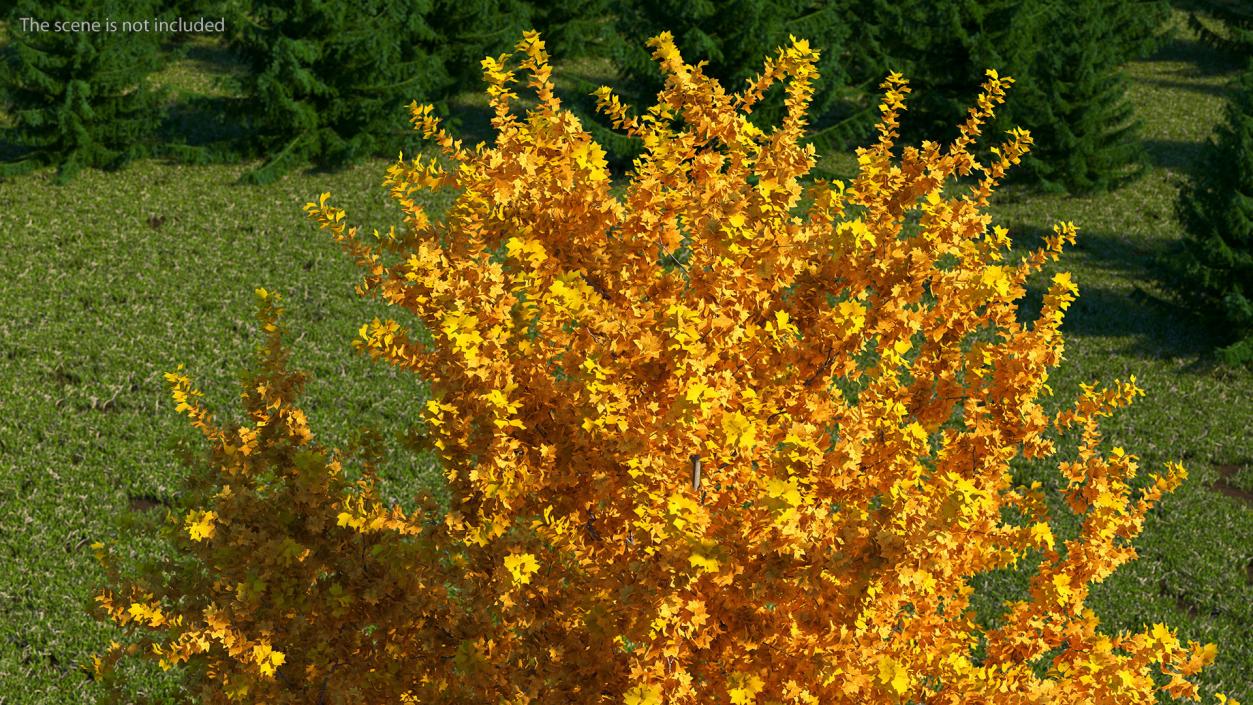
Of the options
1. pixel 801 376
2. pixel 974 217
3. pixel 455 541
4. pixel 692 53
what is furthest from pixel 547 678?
pixel 692 53

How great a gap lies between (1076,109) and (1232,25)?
14.4 m

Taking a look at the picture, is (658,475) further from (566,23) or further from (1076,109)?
(566,23)

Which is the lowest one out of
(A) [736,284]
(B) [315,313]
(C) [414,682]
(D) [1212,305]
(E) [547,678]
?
(B) [315,313]

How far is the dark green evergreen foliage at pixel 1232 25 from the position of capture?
123ft

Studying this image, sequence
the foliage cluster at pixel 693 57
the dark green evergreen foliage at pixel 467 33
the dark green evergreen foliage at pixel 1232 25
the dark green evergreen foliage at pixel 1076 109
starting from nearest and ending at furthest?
the foliage cluster at pixel 693 57 → the dark green evergreen foliage at pixel 1076 109 → the dark green evergreen foliage at pixel 467 33 → the dark green evergreen foliage at pixel 1232 25

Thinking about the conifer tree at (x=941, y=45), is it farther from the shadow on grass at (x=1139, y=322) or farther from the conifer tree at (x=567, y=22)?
the conifer tree at (x=567, y=22)

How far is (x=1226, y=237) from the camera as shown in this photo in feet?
67.7

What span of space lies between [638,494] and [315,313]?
1549cm

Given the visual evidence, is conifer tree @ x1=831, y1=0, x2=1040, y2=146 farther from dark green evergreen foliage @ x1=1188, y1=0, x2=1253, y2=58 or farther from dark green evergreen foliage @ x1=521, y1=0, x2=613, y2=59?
dark green evergreen foliage @ x1=1188, y1=0, x2=1253, y2=58

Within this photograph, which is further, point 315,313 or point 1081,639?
point 315,313

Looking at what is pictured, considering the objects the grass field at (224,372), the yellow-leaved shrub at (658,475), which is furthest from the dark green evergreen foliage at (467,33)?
the yellow-leaved shrub at (658,475)

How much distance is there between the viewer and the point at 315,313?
19.8 metres

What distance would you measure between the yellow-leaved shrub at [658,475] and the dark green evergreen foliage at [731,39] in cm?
1916

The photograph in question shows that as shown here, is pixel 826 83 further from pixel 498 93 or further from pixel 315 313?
pixel 498 93
